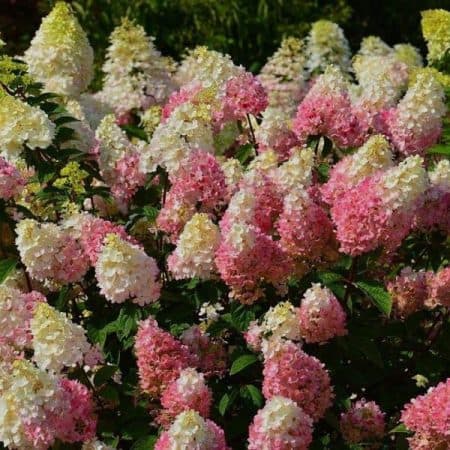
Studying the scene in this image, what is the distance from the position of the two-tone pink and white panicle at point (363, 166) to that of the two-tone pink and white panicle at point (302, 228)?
13 centimetres

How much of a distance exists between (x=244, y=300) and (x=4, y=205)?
2.62 ft

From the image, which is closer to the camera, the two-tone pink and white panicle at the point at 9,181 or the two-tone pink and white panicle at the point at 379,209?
the two-tone pink and white panicle at the point at 379,209

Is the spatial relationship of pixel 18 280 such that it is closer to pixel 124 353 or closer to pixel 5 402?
pixel 124 353

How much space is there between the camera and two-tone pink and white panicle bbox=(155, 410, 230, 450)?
8.24 feet

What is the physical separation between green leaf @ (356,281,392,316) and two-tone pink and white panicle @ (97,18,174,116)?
2291 mm

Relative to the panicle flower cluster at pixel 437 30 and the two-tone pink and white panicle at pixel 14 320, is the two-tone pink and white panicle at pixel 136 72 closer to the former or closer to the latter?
the panicle flower cluster at pixel 437 30

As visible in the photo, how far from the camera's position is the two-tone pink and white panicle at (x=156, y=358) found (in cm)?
280

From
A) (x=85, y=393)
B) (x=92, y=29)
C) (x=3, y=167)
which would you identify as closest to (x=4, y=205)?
(x=3, y=167)

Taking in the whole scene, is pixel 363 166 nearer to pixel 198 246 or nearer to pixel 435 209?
pixel 435 209

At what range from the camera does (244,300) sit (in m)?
2.93

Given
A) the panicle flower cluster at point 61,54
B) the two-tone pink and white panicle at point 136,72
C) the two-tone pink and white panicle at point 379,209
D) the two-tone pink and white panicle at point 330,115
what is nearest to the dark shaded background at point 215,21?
the two-tone pink and white panicle at point 136,72

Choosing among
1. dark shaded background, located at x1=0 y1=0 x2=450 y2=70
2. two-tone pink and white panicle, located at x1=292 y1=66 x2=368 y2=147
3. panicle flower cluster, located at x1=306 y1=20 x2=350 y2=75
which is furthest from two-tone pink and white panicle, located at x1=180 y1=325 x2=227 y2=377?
dark shaded background, located at x1=0 y1=0 x2=450 y2=70

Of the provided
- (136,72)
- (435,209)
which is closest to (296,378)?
(435,209)

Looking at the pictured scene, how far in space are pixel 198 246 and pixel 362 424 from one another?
0.59 m
